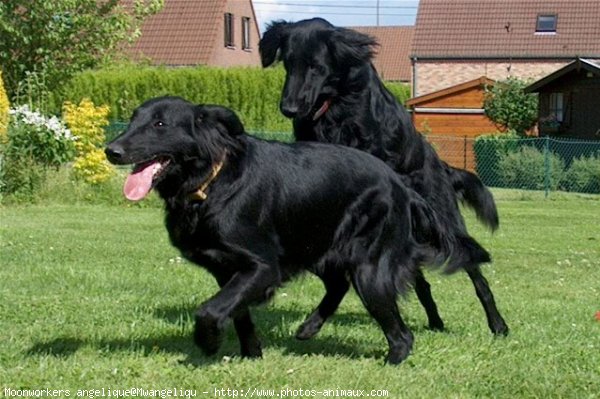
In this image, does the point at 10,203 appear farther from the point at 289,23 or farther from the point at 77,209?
the point at 289,23

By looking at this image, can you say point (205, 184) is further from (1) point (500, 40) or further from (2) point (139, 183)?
(1) point (500, 40)

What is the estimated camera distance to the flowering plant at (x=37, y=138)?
1889 cm

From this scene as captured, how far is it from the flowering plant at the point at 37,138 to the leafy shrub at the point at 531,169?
47.1ft

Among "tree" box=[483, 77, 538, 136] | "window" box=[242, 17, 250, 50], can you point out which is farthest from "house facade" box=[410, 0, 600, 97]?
"window" box=[242, 17, 250, 50]

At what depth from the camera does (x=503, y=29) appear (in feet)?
151

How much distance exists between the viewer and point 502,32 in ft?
151

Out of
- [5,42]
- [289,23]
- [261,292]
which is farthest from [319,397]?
[5,42]

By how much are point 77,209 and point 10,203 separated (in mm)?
1476

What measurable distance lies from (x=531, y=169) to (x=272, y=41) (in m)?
23.2

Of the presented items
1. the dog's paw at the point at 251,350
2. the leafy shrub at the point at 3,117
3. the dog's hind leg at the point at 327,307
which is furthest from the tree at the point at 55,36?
the dog's paw at the point at 251,350

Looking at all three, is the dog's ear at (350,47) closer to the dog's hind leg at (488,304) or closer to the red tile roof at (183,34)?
the dog's hind leg at (488,304)

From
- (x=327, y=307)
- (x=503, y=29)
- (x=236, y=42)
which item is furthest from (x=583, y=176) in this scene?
(x=236, y=42)

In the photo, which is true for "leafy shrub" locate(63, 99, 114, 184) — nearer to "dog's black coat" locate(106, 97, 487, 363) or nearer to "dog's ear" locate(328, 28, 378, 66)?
"dog's ear" locate(328, 28, 378, 66)

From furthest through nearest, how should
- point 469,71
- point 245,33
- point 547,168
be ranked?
point 245,33 < point 469,71 < point 547,168
